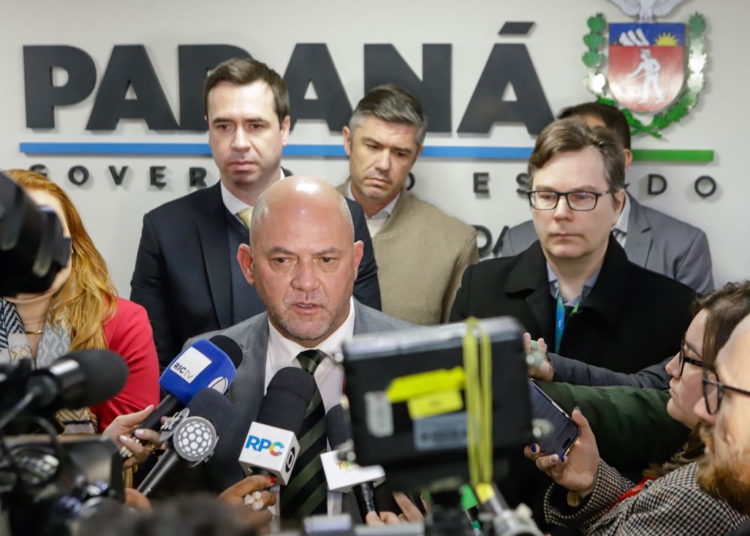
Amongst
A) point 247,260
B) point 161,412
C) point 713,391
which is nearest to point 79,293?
point 247,260

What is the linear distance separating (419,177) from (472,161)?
0.27 metres

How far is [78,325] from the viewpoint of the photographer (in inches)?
106

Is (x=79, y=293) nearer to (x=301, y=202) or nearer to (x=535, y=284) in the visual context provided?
(x=301, y=202)

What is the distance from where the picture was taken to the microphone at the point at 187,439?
177 cm

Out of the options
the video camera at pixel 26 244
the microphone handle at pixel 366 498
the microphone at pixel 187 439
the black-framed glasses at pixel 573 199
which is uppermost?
the video camera at pixel 26 244

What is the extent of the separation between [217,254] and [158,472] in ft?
5.83

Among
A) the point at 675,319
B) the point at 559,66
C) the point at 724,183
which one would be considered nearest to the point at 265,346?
the point at 675,319

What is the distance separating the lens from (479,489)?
1.10 metres

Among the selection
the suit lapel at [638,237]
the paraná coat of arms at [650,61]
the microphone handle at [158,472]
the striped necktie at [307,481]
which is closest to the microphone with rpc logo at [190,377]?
the microphone handle at [158,472]

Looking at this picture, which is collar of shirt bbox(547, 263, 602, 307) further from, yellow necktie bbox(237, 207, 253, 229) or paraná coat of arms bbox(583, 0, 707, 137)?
paraná coat of arms bbox(583, 0, 707, 137)

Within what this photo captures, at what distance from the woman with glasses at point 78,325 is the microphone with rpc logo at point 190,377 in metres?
0.63

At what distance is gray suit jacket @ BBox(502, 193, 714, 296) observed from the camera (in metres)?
4.10

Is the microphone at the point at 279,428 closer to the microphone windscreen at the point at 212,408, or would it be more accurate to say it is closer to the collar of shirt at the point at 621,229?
the microphone windscreen at the point at 212,408

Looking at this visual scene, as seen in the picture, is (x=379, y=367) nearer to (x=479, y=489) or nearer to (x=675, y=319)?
(x=479, y=489)
